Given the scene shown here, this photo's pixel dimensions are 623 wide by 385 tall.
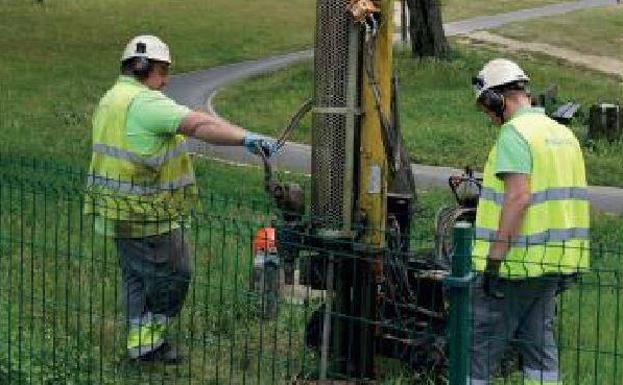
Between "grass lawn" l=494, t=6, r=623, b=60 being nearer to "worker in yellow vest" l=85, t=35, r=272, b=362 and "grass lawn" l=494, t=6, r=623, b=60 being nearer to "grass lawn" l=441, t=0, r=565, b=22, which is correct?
"grass lawn" l=441, t=0, r=565, b=22

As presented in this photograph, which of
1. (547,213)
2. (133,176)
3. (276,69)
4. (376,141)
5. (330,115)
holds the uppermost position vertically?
(276,69)

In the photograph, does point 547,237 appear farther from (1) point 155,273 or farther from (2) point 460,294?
(1) point 155,273

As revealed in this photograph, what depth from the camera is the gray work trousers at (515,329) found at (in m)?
5.75

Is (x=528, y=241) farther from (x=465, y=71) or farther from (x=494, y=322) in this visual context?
(x=465, y=71)

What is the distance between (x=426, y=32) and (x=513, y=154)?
21629 mm

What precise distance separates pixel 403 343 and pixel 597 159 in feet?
33.9

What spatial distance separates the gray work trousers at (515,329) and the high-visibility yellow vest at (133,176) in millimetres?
1790

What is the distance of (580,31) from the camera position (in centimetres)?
3866

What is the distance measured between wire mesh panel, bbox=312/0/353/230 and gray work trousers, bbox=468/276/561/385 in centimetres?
103

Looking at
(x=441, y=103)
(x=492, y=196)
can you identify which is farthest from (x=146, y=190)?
(x=441, y=103)

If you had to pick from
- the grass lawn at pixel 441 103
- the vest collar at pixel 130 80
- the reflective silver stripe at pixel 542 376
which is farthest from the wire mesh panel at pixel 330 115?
the grass lawn at pixel 441 103

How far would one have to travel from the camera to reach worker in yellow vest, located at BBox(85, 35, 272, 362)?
22.2 feet

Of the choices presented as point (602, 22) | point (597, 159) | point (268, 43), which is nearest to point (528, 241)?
point (597, 159)

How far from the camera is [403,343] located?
6.70 m
